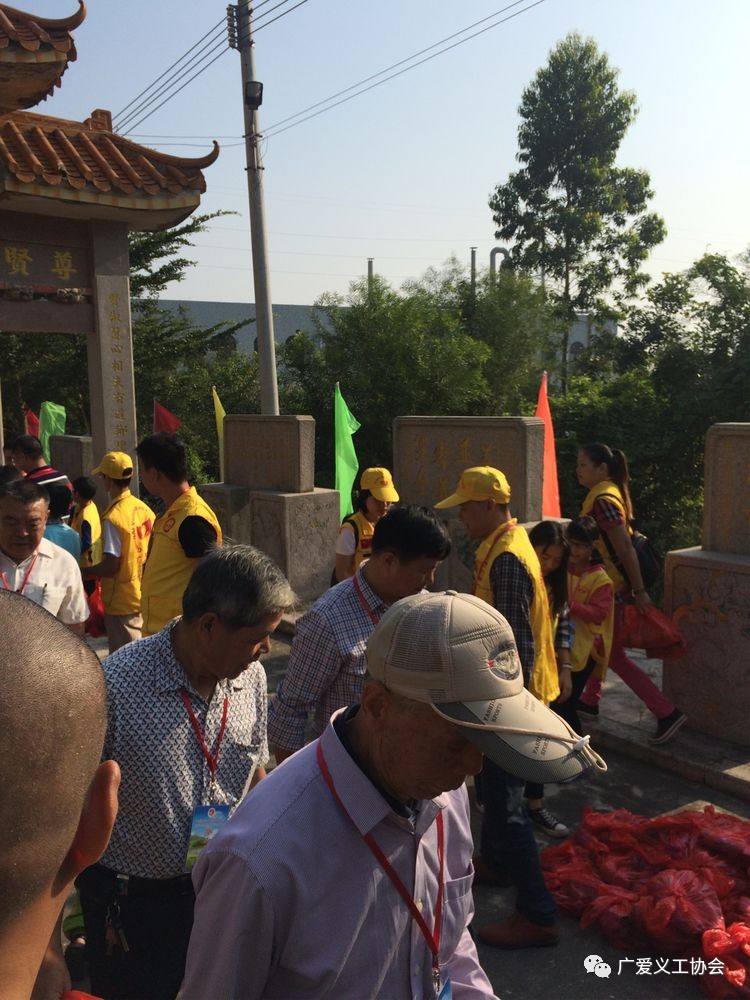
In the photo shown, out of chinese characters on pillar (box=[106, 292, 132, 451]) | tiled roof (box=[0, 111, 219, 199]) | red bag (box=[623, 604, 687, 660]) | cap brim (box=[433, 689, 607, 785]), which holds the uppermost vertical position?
tiled roof (box=[0, 111, 219, 199])

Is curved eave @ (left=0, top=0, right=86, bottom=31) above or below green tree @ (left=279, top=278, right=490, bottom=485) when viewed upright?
above

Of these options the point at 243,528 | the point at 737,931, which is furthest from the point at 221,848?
the point at 243,528

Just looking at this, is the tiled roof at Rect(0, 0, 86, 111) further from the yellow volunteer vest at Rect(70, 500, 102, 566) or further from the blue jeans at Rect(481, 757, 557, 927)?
the blue jeans at Rect(481, 757, 557, 927)

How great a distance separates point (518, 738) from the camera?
1370 millimetres

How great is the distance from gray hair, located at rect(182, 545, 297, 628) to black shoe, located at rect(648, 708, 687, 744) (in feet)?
10.7

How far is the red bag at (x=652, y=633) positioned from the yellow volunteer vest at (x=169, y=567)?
236 centimetres

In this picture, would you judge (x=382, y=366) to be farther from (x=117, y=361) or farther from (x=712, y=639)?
(x=712, y=639)

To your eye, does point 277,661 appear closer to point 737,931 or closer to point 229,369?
point 737,931

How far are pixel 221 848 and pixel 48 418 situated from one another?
38.1 feet

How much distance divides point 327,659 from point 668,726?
283 cm

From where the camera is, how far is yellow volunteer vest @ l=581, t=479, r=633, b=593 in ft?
16.4

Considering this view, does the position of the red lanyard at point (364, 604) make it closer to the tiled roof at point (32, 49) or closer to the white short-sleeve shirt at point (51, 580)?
the white short-sleeve shirt at point (51, 580)

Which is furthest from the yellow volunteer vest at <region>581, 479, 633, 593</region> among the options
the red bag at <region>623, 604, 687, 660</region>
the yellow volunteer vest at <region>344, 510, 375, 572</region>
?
the yellow volunteer vest at <region>344, 510, 375, 572</region>

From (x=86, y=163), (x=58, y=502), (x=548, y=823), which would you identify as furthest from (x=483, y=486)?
(x=86, y=163)
